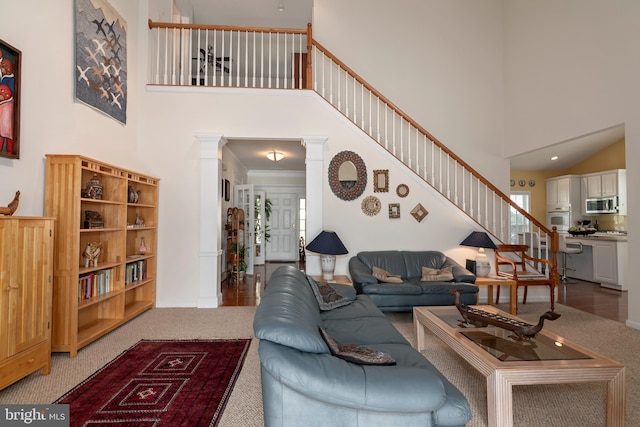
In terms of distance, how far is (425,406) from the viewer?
4.22 ft

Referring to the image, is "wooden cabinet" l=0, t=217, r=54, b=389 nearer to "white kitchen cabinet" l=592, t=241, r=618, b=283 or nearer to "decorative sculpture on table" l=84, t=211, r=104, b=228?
"decorative sculpture on table" l=84, t=211, r=104, b=228

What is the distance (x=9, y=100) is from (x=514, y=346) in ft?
13.5

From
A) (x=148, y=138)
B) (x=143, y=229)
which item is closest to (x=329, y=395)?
(x=143, y=229)

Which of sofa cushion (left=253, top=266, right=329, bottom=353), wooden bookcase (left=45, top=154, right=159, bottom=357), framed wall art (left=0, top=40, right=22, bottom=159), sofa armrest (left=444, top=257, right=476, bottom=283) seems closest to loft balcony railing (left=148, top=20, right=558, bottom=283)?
sofa armrest (left=444, top=257, right=476, bottom=283)

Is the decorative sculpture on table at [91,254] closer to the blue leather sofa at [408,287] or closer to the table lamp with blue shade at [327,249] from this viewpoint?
the table lamp with blue shade at [327,249]

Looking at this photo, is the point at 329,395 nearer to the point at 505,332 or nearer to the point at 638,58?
the point at 505,332

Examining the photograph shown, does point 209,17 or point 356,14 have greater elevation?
point 209,17

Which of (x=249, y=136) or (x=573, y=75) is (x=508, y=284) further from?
(x=249, y=136)

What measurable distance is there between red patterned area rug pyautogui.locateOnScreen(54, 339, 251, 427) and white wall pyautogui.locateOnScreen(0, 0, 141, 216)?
1.57 metres

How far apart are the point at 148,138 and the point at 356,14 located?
422 cm

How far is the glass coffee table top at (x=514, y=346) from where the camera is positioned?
1895mm

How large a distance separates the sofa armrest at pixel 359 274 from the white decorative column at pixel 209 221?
1.95m

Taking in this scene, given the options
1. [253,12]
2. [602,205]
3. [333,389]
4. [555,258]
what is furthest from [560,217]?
[333,389]

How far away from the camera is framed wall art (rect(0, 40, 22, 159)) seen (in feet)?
7.67
